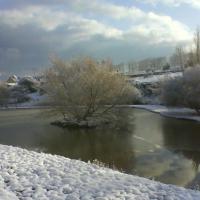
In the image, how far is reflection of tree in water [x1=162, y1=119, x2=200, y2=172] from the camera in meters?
27.8

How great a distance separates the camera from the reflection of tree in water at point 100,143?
87.4 ft

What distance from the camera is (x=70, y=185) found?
1099 centimetres

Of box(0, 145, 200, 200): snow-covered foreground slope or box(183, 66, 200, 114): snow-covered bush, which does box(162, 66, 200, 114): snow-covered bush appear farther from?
box(0, 145, 200, 200): snow-covered foreground slope

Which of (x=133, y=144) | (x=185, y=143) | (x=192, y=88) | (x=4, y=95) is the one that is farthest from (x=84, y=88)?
(x=4, y=95)

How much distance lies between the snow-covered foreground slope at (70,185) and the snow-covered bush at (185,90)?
1434 inches

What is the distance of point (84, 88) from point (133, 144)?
16963mm

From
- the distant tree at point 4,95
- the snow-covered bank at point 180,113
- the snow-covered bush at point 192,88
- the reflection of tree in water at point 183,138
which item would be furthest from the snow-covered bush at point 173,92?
the distant tree at point 4,95

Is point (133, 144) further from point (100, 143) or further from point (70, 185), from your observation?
point (70, 185)

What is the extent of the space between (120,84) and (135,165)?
80.0ft

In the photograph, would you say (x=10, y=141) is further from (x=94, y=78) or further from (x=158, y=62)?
(x=158, y=62)

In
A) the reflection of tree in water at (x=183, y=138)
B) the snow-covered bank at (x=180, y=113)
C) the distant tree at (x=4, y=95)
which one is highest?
the distant tree at (x=4, y=95)

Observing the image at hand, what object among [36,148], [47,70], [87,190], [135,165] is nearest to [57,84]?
[47,70]

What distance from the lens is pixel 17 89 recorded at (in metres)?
95.2

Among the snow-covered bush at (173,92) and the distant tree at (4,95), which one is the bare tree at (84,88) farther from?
the distant tree at (4,95)
